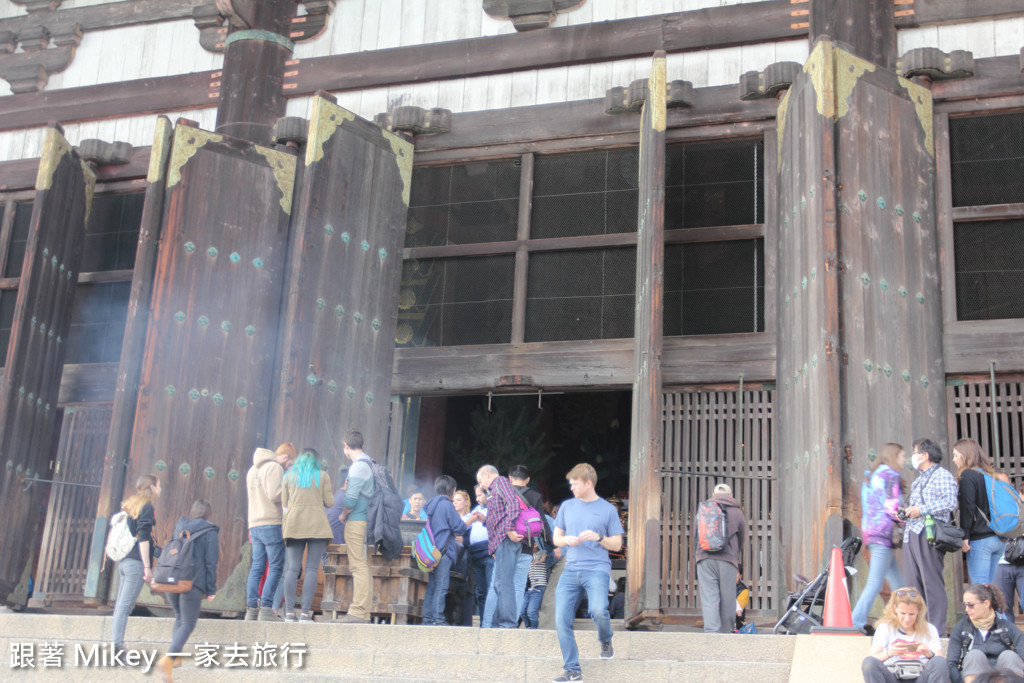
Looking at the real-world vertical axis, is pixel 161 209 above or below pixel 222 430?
above

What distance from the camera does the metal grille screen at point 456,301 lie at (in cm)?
1255

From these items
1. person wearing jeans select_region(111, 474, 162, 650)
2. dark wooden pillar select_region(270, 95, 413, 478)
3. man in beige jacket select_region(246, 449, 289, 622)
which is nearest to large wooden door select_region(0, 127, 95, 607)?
dark wooden pillar select_region(270, 95, 413, 478)

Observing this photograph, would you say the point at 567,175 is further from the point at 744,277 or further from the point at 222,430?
the point at 222,430

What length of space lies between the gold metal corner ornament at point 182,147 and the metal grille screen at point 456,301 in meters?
2.50

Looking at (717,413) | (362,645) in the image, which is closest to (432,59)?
(717,413)

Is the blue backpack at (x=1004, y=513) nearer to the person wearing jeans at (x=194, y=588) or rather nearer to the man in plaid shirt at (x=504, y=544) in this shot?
the man in plaid shirt at (x=504, y=544)

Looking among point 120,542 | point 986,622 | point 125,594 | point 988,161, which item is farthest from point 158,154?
point 986,622

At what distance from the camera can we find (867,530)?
8828mm

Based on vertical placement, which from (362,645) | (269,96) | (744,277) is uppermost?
(269,96)

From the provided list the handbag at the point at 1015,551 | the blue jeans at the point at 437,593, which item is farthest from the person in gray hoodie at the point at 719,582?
the blue jeans at the point at 437,593

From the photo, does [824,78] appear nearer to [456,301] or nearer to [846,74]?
[846,74]

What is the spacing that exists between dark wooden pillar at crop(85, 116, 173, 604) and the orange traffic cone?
22.0 feet

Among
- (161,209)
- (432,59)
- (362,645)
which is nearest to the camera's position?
(362,645)

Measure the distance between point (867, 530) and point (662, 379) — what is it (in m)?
3.00
